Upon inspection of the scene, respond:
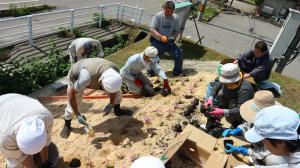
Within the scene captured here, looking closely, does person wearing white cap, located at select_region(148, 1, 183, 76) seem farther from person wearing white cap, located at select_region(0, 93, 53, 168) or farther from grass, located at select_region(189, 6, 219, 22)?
grass, located at select_region(189, 6, 219, 22)

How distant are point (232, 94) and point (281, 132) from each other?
2.59 metres

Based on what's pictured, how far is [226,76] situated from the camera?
5.12m

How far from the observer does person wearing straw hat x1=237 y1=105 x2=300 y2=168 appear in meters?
2.73

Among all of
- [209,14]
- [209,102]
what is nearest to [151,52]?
[209,102]

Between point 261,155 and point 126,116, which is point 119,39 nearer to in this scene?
point 126,116

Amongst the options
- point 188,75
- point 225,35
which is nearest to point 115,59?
point 188,75

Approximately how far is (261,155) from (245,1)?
85.1 feet

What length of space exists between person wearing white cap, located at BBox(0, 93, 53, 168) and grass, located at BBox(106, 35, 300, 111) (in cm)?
497

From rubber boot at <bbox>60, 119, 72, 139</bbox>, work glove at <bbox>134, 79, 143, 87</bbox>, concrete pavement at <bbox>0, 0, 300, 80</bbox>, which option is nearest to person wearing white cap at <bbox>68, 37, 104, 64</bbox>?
work glove at <bbox>134, 79, 143, 87</bbox>

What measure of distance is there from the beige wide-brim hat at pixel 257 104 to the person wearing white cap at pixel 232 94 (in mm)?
386

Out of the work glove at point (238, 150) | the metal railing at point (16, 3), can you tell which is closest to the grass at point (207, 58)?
the work glove at point (238, 150)

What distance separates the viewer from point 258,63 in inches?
248

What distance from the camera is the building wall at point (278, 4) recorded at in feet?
83.4

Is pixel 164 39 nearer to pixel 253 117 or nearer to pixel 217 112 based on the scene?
pixel 217 112
